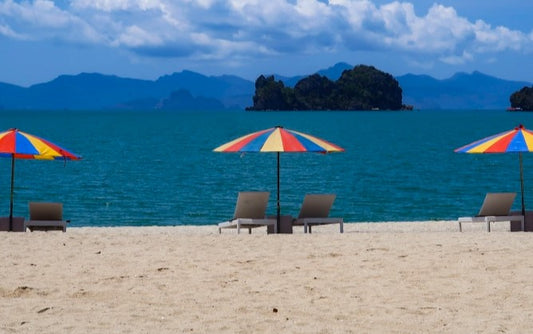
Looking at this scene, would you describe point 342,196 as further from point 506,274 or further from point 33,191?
point 506,274

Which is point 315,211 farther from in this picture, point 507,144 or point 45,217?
point 45,217

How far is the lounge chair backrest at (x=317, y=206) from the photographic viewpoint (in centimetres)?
1462

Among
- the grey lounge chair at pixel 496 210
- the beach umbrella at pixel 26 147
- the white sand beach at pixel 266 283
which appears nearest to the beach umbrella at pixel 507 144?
the grey lounge chair at pixel 496 210

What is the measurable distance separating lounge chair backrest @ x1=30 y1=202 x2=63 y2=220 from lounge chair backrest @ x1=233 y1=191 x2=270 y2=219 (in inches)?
118

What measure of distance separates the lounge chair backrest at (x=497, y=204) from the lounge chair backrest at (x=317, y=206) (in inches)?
102

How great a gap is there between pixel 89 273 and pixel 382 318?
12.5 ft

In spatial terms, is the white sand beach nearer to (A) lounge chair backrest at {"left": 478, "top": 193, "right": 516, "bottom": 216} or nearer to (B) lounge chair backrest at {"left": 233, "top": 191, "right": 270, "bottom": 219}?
(B) lounge chair backrest at {"left": 233, "top": 191, "right": 270, "bottom": 219}

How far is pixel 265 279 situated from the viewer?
960 cm

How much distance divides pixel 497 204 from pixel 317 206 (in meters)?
3.08

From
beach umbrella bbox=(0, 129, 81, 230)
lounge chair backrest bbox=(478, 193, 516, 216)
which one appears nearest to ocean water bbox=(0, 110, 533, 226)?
beach umbrella bbox=(0, 129, 81, 230)

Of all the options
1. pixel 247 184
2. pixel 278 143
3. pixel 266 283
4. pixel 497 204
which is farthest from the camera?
pixel 247 184

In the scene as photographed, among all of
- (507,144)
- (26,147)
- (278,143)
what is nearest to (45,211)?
(26,147)

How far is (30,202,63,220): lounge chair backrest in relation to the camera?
1440cm

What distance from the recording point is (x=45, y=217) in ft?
47.7
